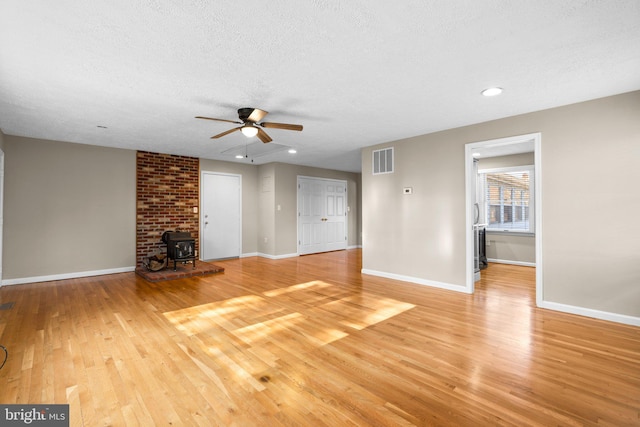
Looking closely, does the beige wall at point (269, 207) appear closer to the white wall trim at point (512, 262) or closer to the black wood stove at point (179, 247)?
the black wood stove at point (179, 247)

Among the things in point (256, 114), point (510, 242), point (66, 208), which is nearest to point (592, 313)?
point (510, 242)

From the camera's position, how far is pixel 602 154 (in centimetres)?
329

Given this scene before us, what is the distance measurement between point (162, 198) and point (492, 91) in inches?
245

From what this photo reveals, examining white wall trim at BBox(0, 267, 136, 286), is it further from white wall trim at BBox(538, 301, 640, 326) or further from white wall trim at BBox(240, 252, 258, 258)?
white wall trim at BBox(538, 301, 640, 326)

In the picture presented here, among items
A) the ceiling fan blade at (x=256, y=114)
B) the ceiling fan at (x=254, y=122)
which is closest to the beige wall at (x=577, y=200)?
the ceiling fan at (x=254, y=122)

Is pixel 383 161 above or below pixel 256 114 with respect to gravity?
below

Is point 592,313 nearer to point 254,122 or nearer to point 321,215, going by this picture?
point 254,122

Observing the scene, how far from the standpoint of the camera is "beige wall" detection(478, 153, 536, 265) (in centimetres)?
642

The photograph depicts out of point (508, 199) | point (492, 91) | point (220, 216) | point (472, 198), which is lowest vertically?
→ point (220, 216)

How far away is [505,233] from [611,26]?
18.1ft

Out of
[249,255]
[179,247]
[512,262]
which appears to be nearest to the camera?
[179,247]

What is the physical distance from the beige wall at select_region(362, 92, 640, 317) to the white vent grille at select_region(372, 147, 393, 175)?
785 mm

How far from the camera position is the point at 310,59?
2441 mm

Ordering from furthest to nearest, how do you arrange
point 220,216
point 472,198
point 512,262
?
1. point 220,216
2. point 512,262
3. point 472,198
